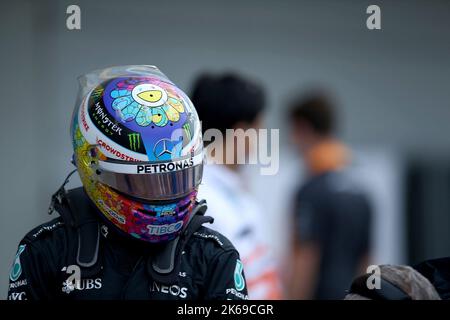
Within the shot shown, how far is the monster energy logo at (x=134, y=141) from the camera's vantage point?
2545mm

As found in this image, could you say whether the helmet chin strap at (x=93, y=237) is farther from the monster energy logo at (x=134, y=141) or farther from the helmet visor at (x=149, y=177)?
the monster energy logo at (x=134, y=141)

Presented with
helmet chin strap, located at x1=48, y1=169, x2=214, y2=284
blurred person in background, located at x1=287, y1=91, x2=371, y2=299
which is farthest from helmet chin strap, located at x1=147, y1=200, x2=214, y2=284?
blurred person in background, located at x1=287, y1=91, x2=371, y2=299

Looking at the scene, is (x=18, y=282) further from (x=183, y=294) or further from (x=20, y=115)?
(x=20, y=115)

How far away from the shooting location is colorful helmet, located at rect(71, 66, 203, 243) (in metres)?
2.55

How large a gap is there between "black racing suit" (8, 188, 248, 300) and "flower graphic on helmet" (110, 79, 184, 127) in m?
0.32

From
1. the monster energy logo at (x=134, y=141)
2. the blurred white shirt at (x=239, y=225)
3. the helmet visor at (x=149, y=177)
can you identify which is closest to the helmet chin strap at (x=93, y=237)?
the helmet visor at (x=149, y=177)

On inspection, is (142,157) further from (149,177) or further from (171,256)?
(171,256)

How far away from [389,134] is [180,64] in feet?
7.24

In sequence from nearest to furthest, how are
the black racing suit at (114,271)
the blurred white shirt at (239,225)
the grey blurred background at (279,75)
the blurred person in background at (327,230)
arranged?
the black racing suit at (114,271) → the blurred white shirt at (239,225) → the blurred person in background at (327,230) → the grey blurred background at (279,75)

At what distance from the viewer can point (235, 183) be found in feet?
11.9

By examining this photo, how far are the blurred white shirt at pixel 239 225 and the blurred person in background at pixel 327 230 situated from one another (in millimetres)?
1198

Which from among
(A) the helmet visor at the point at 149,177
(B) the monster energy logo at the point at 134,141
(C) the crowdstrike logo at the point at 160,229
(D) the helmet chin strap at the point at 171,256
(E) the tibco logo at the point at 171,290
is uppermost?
(B) the monster energy logo at the point at 134,141

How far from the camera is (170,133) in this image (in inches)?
101
